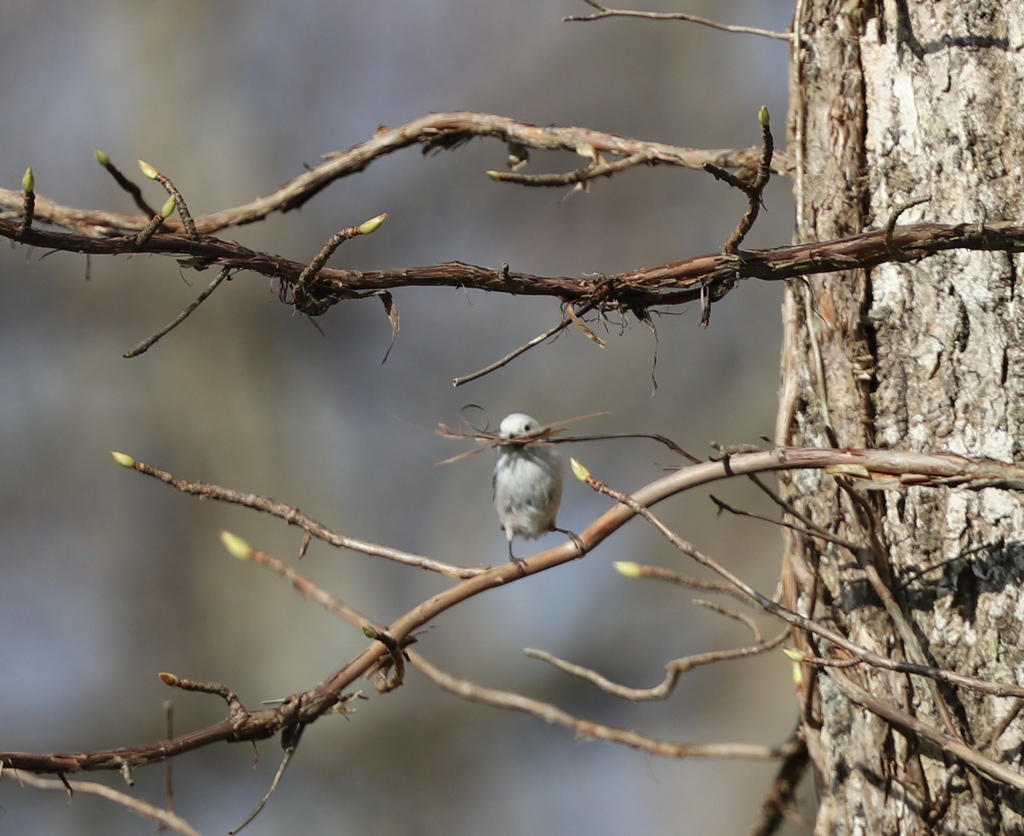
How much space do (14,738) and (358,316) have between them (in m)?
3.29

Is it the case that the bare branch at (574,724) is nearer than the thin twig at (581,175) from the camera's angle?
Yes

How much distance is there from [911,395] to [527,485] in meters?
0.81

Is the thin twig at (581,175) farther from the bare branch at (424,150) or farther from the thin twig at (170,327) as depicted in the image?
the thin twig at (170,327)

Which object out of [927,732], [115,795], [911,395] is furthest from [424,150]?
[927,732]

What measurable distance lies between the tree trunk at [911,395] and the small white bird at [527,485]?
0.52 metres

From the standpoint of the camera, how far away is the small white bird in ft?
7.16

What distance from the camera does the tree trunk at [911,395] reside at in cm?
162

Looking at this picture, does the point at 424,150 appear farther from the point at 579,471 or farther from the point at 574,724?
the point at 574,724

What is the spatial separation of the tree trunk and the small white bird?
1.72 feet

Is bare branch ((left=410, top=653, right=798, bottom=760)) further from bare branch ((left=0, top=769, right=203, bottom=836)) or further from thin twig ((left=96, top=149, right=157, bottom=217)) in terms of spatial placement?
thin twig ((left=96, top=149, right=157, bottom=217))

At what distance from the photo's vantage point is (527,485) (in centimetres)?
218

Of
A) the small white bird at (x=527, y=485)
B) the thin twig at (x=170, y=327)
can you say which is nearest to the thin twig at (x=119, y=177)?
the thin twig at (x=170, y=327)

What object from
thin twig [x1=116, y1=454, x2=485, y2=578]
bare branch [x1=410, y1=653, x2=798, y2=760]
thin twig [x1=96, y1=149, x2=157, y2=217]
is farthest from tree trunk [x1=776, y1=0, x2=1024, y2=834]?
thin twig [x1=96, y1=149, x2=157, y2=217]

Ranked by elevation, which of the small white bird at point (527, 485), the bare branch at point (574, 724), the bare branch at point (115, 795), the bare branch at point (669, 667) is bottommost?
the bare branch at point (115, 795)
